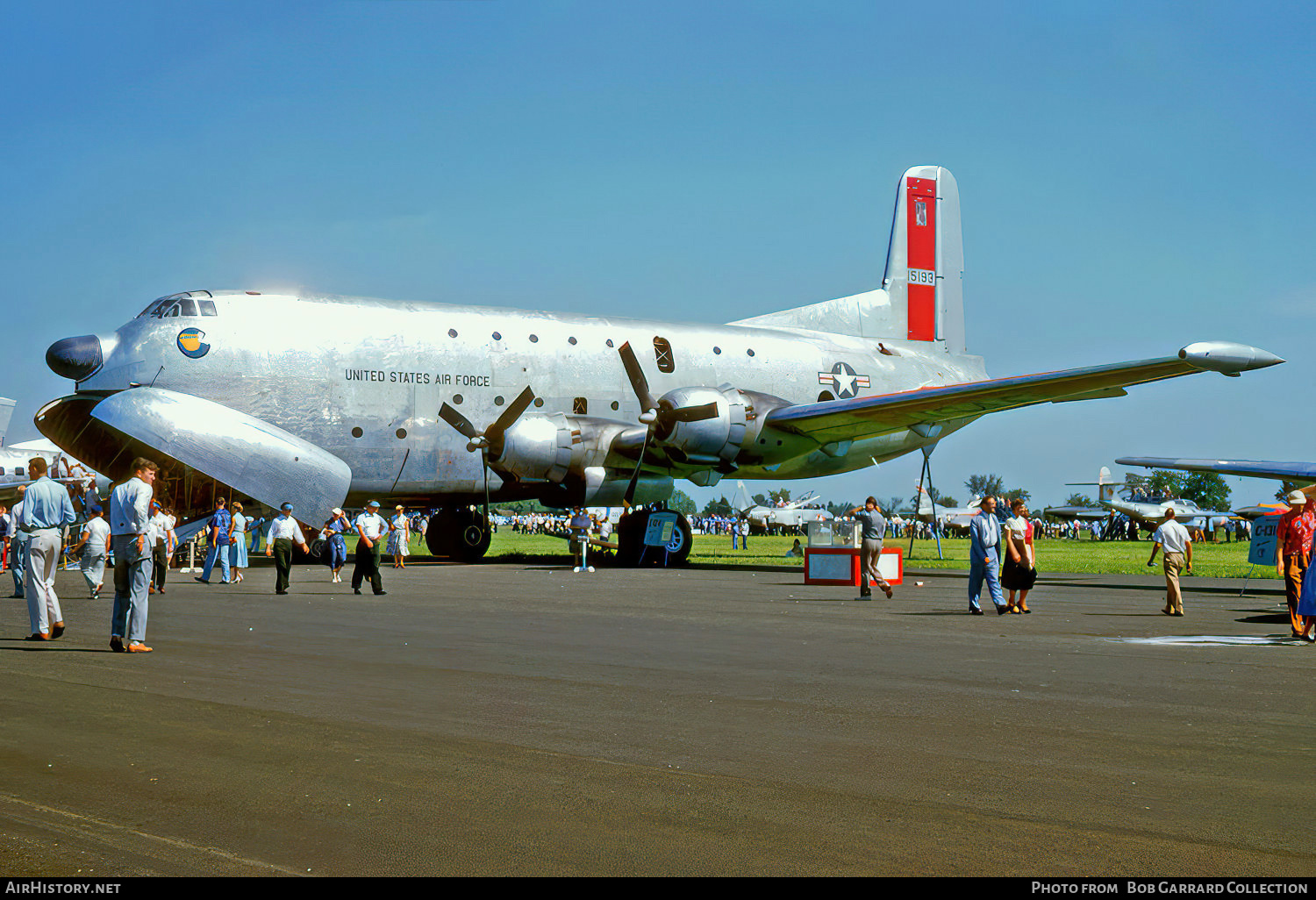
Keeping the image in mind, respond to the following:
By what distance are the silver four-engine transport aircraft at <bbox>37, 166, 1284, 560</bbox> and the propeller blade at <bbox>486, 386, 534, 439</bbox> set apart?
0.06 m

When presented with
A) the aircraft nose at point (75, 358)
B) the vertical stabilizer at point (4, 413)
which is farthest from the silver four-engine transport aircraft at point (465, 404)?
the vertical stabilizer at point (4, 413)

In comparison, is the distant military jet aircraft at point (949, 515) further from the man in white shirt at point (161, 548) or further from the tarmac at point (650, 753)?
the tarmac at point (650, 753)

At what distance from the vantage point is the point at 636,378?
1083 inches

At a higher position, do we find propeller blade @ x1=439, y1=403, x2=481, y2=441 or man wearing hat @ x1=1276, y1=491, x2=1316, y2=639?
propeller blade @ x1=439, y1=403, x2=481, y2=441

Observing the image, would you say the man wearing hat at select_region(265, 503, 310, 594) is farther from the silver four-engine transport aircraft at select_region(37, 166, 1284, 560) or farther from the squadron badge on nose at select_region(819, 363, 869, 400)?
the squadron badge on nose at select_region(819, 363, 869, 400)

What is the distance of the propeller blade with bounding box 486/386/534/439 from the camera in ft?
85.4

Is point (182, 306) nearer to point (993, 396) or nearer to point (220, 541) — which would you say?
point (220, 541)

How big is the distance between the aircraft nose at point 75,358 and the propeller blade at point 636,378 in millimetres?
11693

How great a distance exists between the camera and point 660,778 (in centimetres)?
566

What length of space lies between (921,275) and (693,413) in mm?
12560

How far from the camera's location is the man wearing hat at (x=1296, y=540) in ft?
45.4

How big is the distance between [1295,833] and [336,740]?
4.82 m

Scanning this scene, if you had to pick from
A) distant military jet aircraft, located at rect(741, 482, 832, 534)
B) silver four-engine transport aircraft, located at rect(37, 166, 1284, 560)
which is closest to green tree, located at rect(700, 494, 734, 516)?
distant military jet aircraft, located at rect(741, 482, 832, 534)

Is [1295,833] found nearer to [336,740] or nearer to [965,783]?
[965,783]
